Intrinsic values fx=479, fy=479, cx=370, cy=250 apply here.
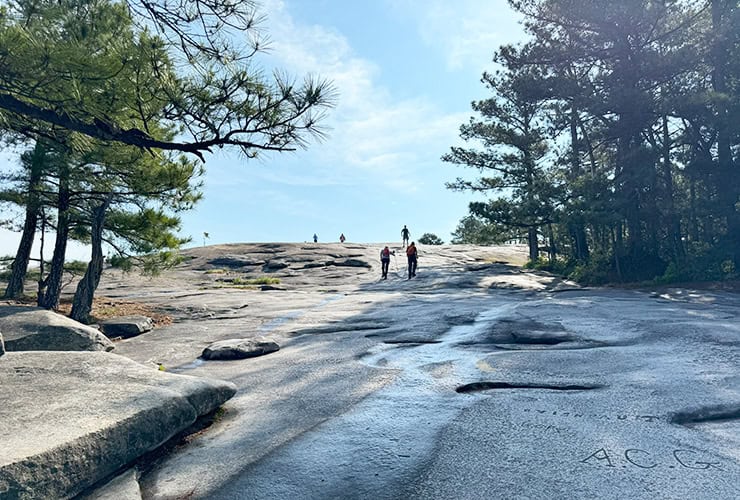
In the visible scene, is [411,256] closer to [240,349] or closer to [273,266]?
[273,266]

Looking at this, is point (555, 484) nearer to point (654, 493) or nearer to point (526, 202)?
point (654, 493)

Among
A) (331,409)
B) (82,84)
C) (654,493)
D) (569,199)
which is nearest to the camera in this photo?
(654,493)

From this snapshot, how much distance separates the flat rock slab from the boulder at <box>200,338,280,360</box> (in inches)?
85.7

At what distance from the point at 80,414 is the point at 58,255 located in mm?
10754

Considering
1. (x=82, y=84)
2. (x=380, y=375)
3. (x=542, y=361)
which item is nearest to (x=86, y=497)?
(x=380, y=375)

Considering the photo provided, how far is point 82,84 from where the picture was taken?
475 cm

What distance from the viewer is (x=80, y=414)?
10.8 ft

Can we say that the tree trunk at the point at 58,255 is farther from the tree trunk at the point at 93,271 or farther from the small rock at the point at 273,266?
the small rock at the point at 273,266

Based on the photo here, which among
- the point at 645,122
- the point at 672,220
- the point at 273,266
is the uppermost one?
the point at 645,122

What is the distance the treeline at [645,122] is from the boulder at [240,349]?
14172 millimetres

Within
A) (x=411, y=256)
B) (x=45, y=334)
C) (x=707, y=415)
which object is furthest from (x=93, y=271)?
(x=411, y=256)

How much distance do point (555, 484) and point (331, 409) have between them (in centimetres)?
207

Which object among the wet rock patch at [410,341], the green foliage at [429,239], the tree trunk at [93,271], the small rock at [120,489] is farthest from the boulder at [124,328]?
the green foliage at [429,239]

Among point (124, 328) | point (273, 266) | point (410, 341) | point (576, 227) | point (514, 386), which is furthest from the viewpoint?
point (273, 266)
